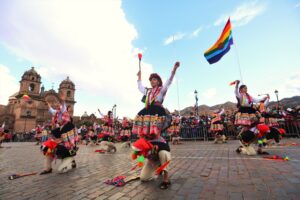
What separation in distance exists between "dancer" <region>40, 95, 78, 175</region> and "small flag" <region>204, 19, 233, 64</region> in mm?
5084

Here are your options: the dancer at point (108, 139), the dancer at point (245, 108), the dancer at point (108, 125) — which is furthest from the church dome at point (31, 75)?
the dancer at point (245, 108)

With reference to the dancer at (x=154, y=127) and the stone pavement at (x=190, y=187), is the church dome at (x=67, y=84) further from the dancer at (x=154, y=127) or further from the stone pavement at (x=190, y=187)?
the dancer at (x=154, y=127)

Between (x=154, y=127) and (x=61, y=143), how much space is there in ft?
9.60

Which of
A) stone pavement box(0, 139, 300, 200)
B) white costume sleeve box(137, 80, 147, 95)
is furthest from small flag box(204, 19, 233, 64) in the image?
stone pavement box(0, 139, 300, 200)

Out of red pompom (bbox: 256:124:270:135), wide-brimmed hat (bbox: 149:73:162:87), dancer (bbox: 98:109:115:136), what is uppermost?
wide-brimmed hat (bbox: 149:73:162:87)

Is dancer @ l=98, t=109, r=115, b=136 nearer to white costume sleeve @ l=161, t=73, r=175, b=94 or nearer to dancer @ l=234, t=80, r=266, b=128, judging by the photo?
dancer @ l=234, t=80, r=266, b=128

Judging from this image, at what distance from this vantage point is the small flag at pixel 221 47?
621 cm

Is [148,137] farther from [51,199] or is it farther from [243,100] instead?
[243,100]

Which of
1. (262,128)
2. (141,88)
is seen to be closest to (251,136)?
(262,128)

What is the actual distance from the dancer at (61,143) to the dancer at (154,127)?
7.72 feet

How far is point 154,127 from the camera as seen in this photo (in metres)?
3.12

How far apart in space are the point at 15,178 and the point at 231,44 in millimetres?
7892

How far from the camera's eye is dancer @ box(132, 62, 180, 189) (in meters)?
3.13

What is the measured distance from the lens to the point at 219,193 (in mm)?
2473
